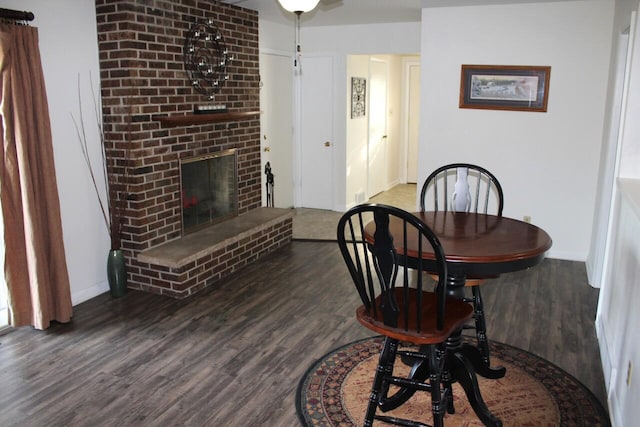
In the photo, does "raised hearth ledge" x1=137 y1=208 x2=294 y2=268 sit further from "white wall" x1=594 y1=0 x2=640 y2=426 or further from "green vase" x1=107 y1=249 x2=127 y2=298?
"white wall" x1=594 y1=0 x2=640 y2=426

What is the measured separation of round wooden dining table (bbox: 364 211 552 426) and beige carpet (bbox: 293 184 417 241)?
268 cm

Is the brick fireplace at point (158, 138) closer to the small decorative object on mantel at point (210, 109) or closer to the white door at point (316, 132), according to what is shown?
the small decorative object on mantel at point (210, 109)

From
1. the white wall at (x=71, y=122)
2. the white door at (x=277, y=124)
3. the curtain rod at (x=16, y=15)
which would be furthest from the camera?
the white door at (x=277, y=124)

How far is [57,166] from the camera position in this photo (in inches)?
145

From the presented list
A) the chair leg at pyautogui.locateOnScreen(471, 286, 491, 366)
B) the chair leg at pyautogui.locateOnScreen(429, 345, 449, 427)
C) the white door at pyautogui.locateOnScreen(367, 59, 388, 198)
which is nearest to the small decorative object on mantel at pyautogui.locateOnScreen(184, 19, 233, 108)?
the chair leg at pyautogui.locateOnScreen(471, 286, 491, 366)

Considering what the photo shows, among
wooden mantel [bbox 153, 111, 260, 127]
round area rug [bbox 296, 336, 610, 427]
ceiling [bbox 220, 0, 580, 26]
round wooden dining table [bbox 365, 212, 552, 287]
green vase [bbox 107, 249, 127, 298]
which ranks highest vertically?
ceiling [bbox 220, 0, 580, 26]

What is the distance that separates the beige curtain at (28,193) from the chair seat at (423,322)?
2114 millimetres

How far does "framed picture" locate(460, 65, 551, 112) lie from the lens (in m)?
4.80

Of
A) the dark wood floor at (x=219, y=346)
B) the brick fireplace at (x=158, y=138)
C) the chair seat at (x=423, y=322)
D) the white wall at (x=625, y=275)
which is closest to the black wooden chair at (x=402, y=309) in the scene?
the chair seat at (x=423, y=322)

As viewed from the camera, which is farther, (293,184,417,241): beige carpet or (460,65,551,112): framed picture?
(293,184,417,241): beige carpet

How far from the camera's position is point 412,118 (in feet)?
28.5

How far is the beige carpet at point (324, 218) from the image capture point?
227 inches

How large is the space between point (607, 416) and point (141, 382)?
2.25m

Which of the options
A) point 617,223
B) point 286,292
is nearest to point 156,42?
point 286,292
